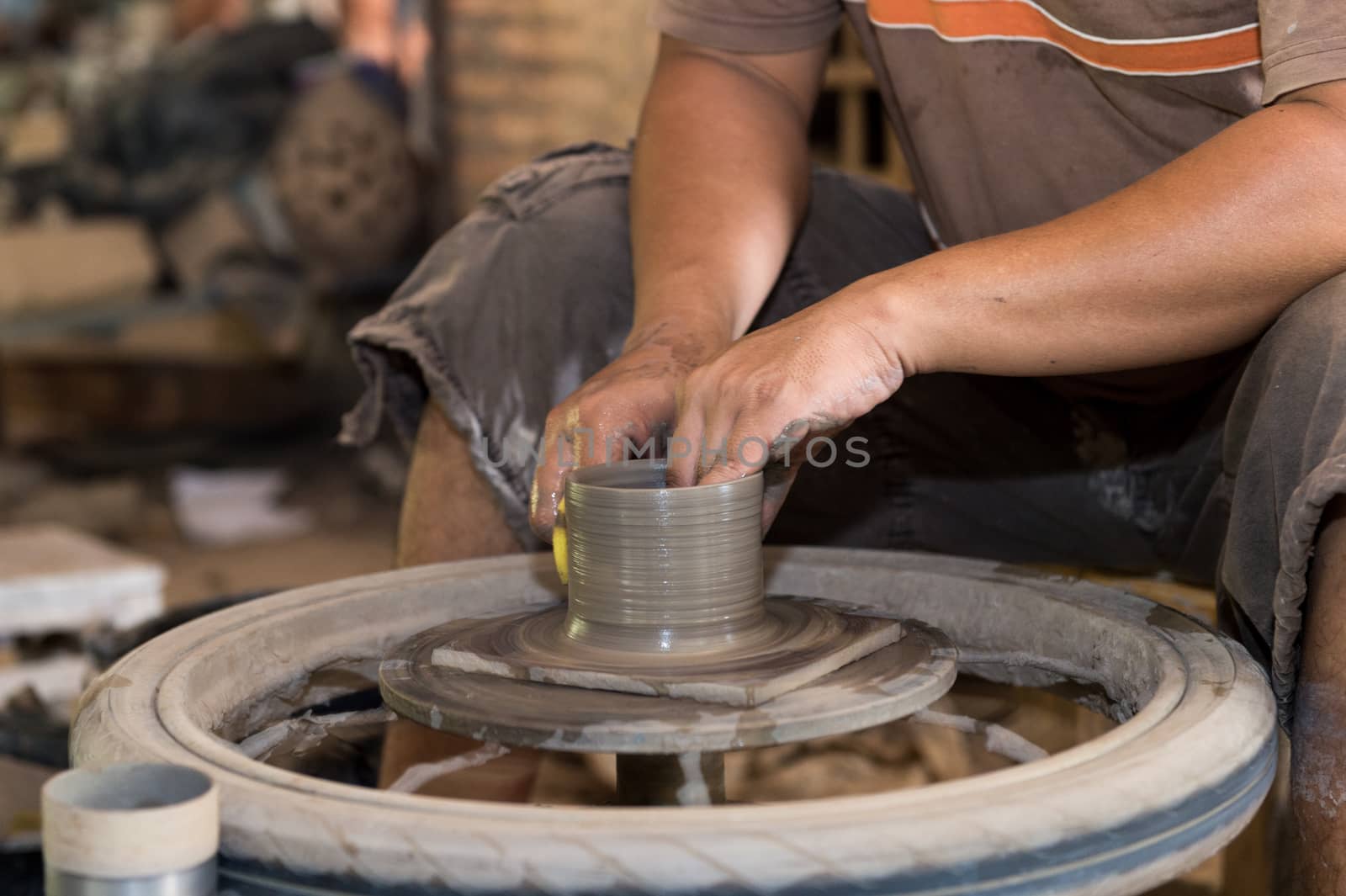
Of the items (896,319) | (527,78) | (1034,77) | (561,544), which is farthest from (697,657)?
(527,78)

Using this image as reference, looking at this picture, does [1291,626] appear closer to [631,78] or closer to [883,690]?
[883,690]

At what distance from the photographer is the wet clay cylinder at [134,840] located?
71 centimetres

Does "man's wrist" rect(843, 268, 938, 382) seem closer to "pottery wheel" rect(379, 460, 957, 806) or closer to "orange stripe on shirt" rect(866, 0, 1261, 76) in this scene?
"pottery wheel" rect(379, 460, 957, 806)

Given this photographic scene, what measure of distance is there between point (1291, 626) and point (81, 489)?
13.8ft

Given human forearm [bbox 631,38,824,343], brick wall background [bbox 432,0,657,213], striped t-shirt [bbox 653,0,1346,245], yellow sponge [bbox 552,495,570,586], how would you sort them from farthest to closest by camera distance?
brick wall background [bbox 432,0,657,213] < human forearm [bbox 631,38,824,343] < striped t-shirt [bbox 653,0,1346,245] < yellow sponge [bbox 552,495,570,586]

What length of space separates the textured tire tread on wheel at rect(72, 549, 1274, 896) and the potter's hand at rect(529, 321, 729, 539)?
293 millimetres

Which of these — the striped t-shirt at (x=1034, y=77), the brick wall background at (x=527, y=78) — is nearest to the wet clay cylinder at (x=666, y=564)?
the striped t-shirt at (x=1034, y=77)


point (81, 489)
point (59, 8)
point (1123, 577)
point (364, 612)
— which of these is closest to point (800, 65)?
point (1123, 577)

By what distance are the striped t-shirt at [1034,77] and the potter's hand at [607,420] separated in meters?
0.42

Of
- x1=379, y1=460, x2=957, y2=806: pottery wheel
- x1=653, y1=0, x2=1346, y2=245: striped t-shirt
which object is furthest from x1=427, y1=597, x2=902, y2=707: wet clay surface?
x1=653, y1=0, x2=1346, y2=245: striped t-shirt

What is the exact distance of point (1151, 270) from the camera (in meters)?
1.04

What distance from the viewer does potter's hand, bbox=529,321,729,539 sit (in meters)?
1.19

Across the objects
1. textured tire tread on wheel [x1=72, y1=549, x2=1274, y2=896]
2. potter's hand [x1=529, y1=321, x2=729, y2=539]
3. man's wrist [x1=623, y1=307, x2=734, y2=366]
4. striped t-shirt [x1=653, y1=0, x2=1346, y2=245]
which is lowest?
textured tire tread on wheel [x1=72, y1=549, x2=1274, y2=896]

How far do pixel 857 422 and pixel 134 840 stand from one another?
0.98 meters
